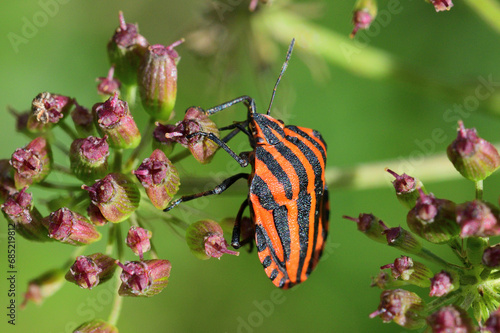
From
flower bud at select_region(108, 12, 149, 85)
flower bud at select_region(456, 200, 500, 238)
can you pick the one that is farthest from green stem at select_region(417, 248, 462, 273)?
flower bud at select_region(108, 12, 149, 85)

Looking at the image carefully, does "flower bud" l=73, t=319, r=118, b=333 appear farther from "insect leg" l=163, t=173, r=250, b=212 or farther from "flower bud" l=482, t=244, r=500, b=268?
"flower bud" l=482, t=244, r=500, b=268

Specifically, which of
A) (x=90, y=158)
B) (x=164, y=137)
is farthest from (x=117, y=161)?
(x=164, y=137)

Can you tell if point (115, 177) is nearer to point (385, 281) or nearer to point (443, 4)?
point (385, 281)

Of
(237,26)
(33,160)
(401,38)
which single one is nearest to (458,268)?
(33,160)

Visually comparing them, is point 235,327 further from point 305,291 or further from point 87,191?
point 87,191

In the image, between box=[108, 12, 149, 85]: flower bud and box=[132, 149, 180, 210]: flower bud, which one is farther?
box=[108, 12, 149, 85]: flower bud
